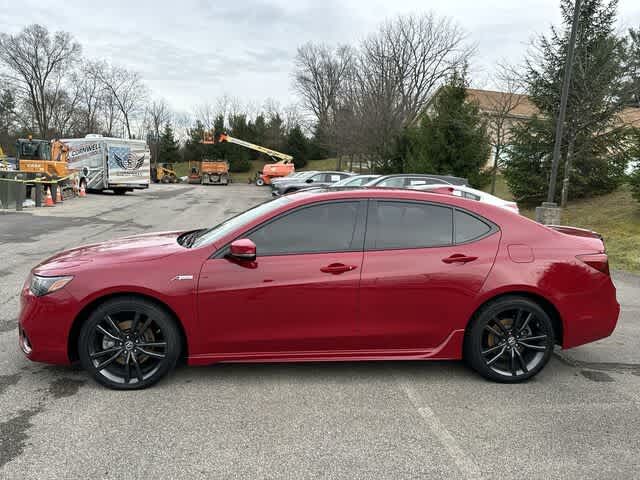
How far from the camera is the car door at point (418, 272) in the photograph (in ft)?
11.8

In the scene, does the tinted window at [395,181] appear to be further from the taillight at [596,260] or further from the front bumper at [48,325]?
the front bumper at [48,325]

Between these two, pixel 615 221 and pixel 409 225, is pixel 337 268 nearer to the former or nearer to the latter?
pixel 409 225

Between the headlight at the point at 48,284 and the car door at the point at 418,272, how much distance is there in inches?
86.3

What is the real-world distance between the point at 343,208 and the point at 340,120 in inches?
1332

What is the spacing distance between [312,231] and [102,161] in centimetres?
2534

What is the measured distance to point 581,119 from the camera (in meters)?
15.3

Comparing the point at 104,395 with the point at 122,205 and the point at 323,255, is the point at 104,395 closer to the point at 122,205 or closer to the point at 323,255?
the point at 323,255

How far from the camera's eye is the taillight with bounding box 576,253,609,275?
385 centimetres

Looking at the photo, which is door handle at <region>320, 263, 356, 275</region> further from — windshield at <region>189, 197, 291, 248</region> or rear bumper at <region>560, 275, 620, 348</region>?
rear bumper at <region>560, 275, 620, 348</region>

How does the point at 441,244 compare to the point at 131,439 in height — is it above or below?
above

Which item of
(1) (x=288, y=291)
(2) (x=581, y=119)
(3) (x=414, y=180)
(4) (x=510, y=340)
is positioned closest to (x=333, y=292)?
(1) (x=288, y=291)

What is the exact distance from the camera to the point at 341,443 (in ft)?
9.47

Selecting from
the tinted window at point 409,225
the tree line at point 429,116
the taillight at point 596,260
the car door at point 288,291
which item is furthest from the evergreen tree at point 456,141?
the car door at point 288,291

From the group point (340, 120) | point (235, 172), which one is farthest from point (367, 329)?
point (235, 172)
